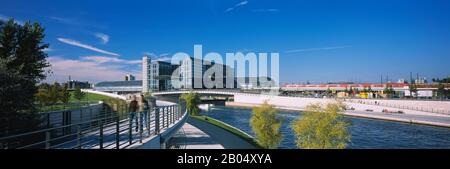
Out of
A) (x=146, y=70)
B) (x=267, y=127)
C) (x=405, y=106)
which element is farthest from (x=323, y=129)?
(x=146, y=70)

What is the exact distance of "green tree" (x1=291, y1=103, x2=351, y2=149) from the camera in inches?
912

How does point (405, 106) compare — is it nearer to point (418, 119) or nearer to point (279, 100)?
point (418, 119)

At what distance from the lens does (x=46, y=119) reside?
12.7 m

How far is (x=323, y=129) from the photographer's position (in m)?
23.6

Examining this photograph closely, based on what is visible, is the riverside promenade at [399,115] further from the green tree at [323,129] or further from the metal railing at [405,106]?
Result: the green tree at [323,129]

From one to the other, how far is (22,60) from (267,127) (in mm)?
19646

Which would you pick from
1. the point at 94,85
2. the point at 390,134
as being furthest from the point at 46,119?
the point at 94,85

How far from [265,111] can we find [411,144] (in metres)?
15.5

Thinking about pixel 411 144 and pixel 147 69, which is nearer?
pixel 411 144

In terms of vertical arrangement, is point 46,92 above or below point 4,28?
below

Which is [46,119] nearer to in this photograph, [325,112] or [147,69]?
[325,112]

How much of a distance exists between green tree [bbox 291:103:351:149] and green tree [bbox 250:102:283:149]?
3428 millimetres

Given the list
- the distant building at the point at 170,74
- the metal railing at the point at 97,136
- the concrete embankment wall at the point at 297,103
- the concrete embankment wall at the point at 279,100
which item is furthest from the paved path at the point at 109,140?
the distant building at the point at 170,74
